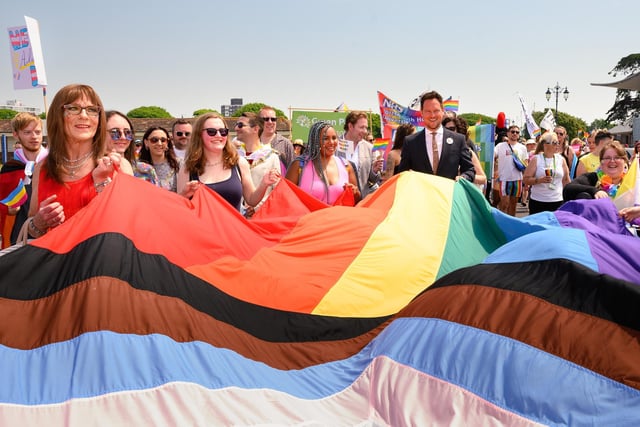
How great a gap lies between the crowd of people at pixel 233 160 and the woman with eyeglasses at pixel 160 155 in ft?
0.04

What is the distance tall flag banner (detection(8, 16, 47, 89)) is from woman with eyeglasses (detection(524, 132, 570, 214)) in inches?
345

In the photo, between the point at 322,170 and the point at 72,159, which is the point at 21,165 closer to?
the point at 72,159

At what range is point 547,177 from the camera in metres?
7.14

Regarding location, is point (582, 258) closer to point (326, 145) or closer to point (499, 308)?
point (499, 308)

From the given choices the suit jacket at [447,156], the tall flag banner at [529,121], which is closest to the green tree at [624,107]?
the tall flag banner at [529,121]

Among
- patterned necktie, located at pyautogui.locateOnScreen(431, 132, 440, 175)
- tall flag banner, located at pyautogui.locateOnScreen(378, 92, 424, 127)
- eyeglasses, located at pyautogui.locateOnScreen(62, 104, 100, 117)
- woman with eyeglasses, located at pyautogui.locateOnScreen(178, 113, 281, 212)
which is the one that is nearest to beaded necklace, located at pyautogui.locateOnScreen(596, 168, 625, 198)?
patterned necktie, located at pyautogui.locateOnScreen(431, 132, 440, 175)

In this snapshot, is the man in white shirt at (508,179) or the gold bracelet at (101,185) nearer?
the gold bracelet at (101,185)

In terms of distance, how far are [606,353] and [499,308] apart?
45 centimetres

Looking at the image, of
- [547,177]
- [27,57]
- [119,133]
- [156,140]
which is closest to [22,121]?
[156,140]

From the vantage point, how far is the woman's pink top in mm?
5137

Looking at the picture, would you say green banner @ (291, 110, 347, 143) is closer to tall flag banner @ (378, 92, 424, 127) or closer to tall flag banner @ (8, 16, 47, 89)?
tall flag banner @ (378, 92, 424, 127)

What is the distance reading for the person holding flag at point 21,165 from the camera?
5.00 m

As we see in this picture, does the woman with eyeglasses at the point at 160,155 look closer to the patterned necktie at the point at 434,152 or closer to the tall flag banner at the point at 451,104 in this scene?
the patterned necktie at the point at 434,152

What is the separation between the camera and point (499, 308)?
2303 mm
